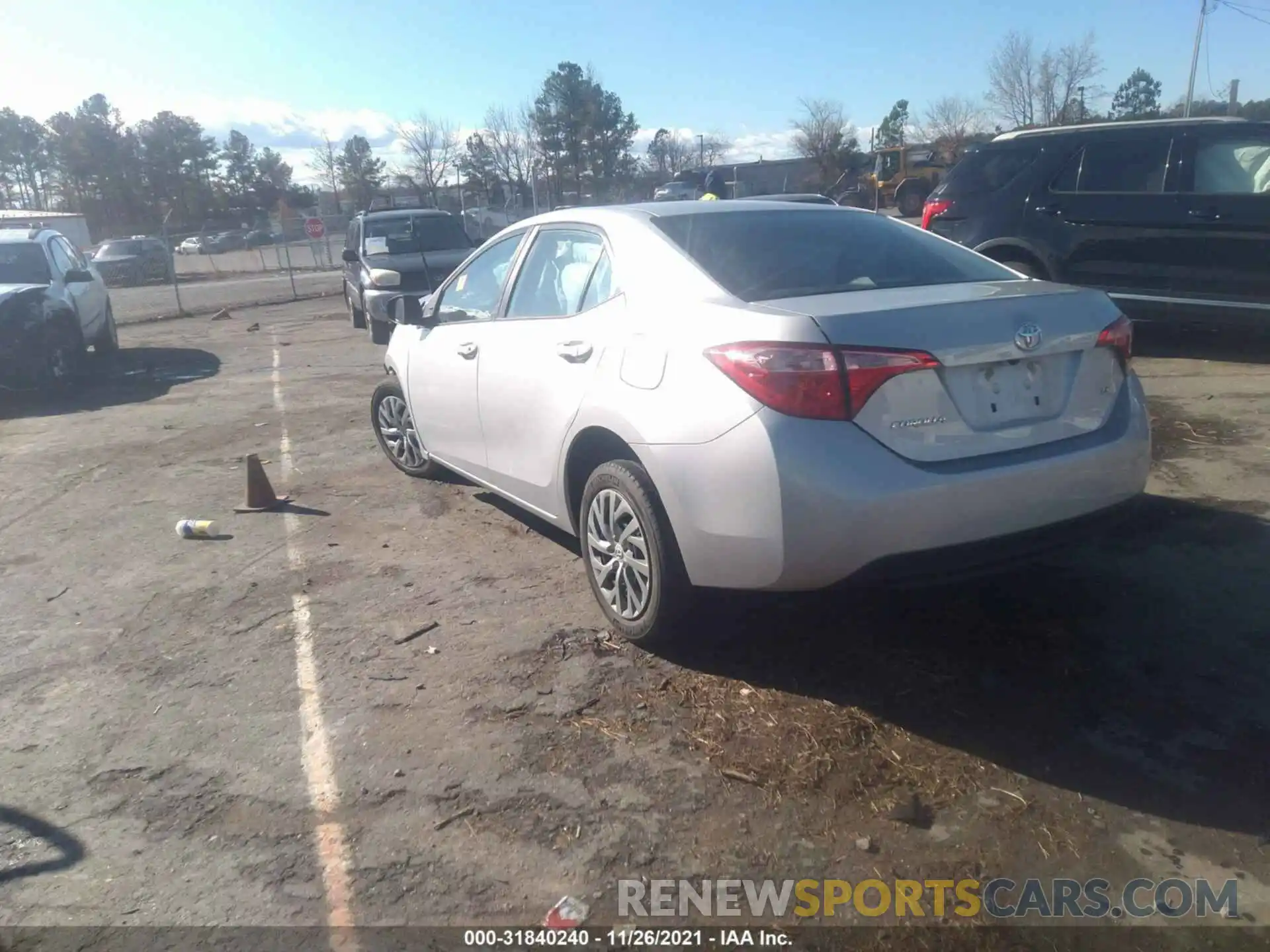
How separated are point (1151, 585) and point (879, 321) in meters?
2.01

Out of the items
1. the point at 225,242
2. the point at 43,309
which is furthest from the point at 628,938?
the point at 225,242

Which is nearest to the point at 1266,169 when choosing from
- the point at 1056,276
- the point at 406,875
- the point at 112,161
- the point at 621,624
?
the point at 1056,276

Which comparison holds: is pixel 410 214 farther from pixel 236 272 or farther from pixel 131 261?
pixel 236 272

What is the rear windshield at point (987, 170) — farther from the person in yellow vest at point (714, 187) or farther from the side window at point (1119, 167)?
the person in yellow vest at point (714, 187)

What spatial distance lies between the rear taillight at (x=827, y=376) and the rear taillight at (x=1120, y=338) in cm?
89

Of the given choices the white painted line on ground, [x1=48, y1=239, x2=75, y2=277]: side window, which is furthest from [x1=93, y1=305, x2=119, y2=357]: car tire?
the white painted line on ground

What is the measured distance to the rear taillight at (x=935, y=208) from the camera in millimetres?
10078

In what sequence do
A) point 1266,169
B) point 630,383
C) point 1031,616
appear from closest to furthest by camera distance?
point 630,383
point 1031,616
point 1266,169

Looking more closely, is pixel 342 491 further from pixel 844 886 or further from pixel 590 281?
pixel 844 886

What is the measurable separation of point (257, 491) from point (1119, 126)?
778 centimetres

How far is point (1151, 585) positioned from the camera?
174 inches

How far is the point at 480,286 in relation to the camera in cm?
564

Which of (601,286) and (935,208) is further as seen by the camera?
(935,208)

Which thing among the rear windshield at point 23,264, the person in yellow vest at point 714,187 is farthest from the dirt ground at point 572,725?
the person in yellow vest at point 714,187
